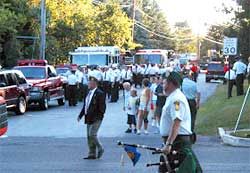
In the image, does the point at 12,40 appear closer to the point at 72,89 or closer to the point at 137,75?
the point at 137,75

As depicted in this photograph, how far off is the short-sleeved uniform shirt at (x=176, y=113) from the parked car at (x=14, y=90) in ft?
49.6

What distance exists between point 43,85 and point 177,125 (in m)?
19.2

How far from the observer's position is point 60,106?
28.4 m

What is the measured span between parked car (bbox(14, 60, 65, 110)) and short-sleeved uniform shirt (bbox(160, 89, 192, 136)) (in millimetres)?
18530

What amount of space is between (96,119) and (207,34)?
118 meters

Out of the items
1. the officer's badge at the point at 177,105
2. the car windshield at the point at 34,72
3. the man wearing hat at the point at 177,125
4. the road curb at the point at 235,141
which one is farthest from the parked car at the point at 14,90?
the officer's badge at the point at 177,105

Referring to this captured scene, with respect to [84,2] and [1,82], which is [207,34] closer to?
[84,2]

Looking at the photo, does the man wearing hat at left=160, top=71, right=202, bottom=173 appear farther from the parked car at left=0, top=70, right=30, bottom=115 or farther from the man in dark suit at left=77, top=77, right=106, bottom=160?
the parked car at left=0, top=70, right=30, bottom=115

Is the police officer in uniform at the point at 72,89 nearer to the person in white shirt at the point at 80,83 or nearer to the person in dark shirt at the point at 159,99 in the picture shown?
the person in white shirt at the point at 80,83

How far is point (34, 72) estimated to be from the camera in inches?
1057

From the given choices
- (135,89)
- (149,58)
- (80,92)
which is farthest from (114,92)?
(149,58)

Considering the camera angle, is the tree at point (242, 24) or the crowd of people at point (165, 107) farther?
the tree at point (242, 24)

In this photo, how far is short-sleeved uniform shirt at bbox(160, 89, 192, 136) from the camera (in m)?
6.89

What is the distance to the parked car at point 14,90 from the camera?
22.0 metres
